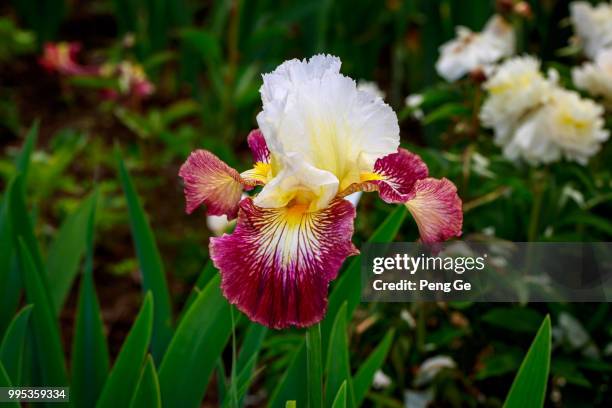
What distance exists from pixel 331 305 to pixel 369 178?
0.29m

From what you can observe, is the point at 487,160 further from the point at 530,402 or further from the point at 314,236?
the point at 314,236

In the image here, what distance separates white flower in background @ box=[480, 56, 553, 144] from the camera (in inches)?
53.5

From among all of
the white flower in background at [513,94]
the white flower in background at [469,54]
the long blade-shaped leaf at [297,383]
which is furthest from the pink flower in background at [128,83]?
the long blade-shaped leaf at [297,383]

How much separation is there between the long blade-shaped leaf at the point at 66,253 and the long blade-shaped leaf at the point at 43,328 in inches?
8.2

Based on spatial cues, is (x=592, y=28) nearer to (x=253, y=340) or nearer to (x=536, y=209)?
(x=536, y=209)

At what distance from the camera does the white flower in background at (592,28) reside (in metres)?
1.62

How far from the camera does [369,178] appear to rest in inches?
27.8

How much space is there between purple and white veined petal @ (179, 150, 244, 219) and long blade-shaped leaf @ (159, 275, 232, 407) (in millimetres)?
162

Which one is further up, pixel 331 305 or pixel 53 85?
pixel 53 85

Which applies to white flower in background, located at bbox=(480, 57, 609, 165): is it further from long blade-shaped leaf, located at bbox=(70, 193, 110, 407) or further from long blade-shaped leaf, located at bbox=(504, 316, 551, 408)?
long blade-shaped leaf, located at bbox=(70, 193, 110, 407)

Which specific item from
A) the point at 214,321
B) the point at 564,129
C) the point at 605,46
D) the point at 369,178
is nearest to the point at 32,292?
the point at 214,321

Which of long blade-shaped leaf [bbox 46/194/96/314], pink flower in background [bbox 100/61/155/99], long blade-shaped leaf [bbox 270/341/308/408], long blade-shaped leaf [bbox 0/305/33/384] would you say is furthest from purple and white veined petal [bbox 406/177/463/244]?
pink flower in background [bbox 100/61/155/99]

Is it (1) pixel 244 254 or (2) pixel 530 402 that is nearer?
(1) pixel 244 254

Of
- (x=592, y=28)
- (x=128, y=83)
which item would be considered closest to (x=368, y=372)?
(x=592, y=28)
